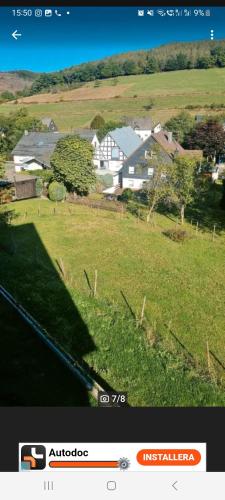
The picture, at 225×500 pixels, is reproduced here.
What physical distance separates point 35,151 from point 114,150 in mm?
11604

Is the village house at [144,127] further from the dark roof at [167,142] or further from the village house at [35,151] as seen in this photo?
the dark roof at [167,142]

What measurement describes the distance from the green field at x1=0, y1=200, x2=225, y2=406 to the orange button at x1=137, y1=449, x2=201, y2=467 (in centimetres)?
363

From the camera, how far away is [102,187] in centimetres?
4481

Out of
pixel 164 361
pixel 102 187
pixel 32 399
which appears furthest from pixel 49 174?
pixel 32 399

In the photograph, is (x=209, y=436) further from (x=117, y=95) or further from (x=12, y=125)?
(x=117, y=95)

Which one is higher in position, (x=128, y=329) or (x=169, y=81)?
(x=169, y=81)

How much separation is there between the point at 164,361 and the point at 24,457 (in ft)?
23.3

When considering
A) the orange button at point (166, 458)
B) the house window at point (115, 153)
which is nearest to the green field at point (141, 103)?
the house window at point (115, 153)

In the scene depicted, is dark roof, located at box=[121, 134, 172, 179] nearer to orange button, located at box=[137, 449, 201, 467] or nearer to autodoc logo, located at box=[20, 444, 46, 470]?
orange button, located at box=[137, 449, 201, 467]

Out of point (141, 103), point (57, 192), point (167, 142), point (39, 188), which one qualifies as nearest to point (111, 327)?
point (57, 192)

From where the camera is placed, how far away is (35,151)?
184 ft

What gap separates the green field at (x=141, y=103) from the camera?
8238 centimetres

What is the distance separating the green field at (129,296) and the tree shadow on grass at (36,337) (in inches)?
2.7
